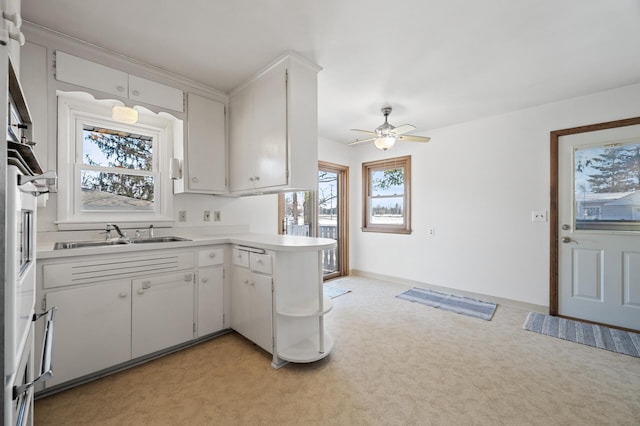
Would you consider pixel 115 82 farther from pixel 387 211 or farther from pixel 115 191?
pixel 387 211

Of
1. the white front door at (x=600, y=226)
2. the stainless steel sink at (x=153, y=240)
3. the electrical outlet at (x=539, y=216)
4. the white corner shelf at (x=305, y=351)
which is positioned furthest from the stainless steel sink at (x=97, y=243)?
the white front door at (x=600, y=226)

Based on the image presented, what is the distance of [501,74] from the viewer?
2.57 metres

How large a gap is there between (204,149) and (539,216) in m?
3.84

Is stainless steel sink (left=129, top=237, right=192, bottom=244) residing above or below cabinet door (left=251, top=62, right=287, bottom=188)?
below

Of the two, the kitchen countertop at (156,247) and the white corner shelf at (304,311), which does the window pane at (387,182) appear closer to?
the kitchen countertop at (156,247)

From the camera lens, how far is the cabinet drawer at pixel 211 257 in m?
2.43

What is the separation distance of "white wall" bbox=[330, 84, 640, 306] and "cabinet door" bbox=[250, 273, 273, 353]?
2837mm

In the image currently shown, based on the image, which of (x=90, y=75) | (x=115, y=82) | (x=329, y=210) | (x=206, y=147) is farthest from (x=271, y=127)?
(x=329, y=210)

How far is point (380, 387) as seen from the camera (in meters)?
1.88

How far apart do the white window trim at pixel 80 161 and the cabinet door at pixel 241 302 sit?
93cm

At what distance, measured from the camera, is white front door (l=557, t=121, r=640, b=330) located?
276 cm

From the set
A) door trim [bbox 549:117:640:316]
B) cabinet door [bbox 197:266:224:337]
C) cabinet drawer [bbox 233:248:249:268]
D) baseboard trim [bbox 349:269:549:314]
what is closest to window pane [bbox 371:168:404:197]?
baseboard trim [bbox 349:269:549:314]

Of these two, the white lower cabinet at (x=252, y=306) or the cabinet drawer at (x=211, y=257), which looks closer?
the white lower cabinet at (x=252, y=306)

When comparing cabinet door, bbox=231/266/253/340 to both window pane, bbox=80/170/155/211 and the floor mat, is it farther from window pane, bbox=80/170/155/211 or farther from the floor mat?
the floor mat
